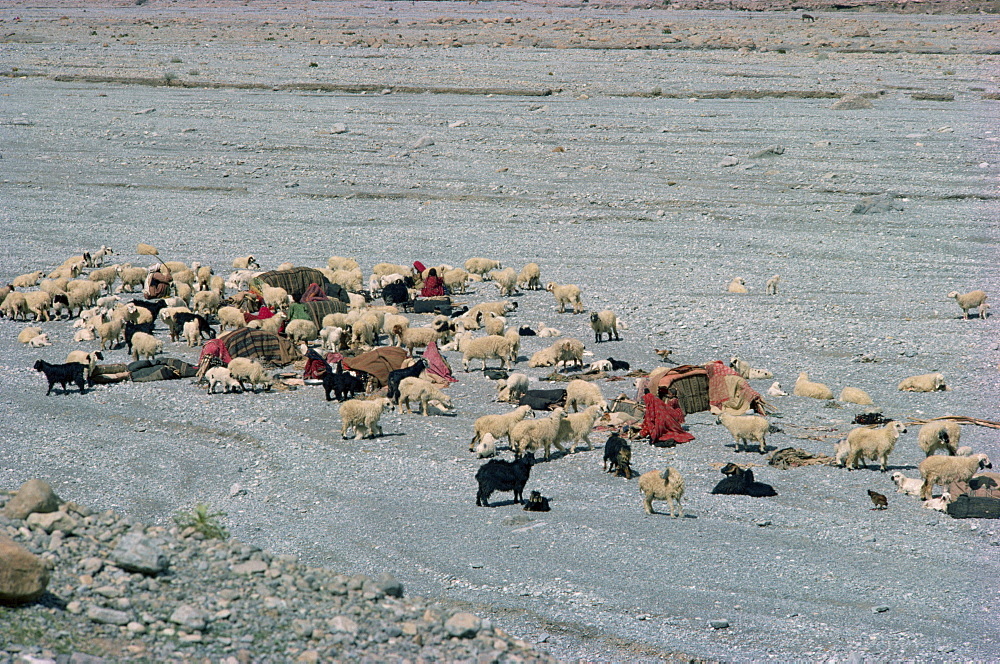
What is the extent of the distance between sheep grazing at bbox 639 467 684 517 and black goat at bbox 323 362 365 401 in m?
5.55

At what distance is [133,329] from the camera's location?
1809 cm

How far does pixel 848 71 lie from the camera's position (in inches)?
1955

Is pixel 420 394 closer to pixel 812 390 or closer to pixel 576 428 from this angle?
pixel 576 428

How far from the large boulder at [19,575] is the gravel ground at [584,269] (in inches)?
127

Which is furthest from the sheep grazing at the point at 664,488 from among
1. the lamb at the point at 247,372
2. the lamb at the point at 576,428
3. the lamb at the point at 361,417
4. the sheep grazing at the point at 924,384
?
the lamb at the point at 247,372

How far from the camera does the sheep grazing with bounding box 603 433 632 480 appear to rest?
40.6 feet

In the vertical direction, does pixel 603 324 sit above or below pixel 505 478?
above

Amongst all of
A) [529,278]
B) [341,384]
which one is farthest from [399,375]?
[529,278]

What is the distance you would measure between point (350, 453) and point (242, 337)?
439cm

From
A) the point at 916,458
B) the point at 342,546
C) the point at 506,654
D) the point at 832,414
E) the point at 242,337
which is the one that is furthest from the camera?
the point at 242,337

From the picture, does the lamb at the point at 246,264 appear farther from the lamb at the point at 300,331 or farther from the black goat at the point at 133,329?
the lamb at the point at 300,331

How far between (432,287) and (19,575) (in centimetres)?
1405

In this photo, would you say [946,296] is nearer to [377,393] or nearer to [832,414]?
[832,414]

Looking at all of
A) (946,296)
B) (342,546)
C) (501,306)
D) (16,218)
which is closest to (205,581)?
(342,546)
